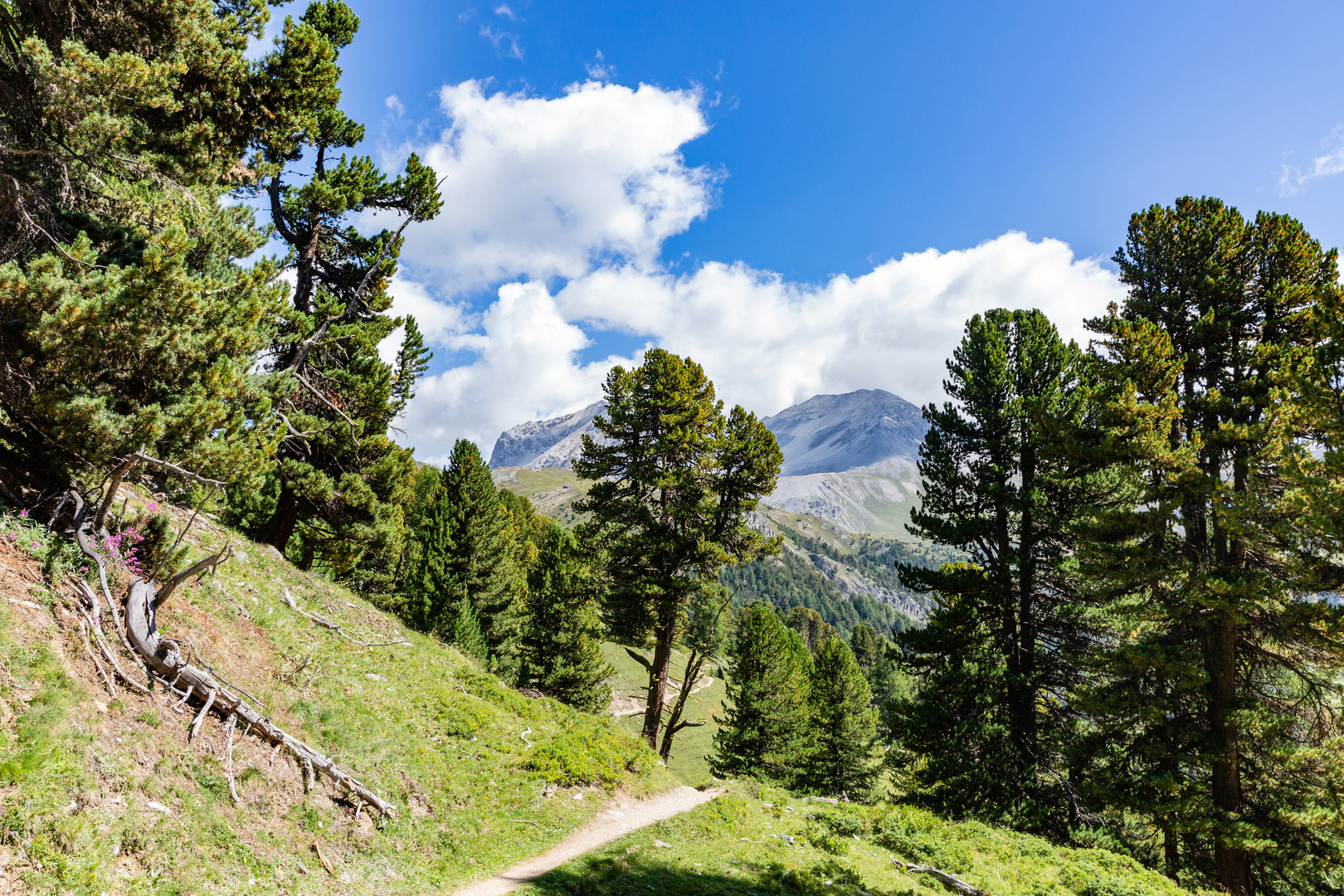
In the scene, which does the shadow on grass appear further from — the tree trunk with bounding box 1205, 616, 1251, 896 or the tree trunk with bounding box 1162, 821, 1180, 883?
the tree trunk with bounding box 1162, 821, 1180, 883

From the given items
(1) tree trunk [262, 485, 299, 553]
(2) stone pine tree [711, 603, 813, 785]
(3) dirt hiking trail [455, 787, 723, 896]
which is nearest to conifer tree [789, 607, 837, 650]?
(2) stone pine tree [711, 603, 813, 785]

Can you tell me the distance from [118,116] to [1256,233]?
84.7ft

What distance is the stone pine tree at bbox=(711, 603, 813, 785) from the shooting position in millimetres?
32031

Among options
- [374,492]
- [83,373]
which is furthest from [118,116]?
[374,492]

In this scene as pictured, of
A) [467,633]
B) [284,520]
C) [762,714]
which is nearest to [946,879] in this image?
[762,714]

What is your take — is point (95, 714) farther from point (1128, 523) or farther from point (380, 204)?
point (1128, 523)

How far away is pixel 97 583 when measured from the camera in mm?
8289

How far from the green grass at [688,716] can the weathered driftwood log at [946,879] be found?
105 feet

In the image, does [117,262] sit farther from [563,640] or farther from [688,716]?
[688,716]

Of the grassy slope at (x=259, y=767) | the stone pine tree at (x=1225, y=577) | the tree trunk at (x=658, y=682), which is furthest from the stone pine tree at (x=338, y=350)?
the stone pine tree at (x=1225, y=577)

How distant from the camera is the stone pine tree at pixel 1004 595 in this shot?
54.2 ft

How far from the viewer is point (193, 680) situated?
8070 millimetres

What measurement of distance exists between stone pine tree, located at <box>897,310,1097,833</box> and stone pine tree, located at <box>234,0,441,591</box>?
62.8ft

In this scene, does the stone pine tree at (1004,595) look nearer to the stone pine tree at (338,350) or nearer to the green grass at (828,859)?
the green grass at (828,859)
